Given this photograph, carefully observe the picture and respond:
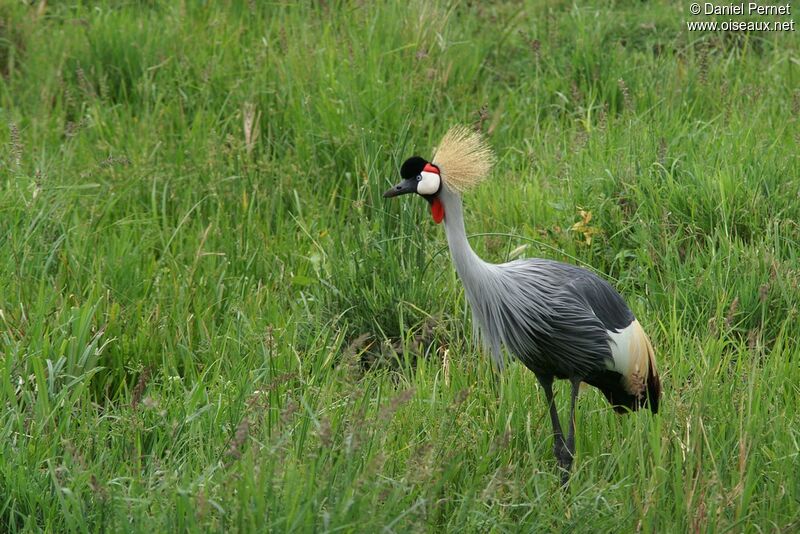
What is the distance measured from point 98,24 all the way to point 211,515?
12.8ft

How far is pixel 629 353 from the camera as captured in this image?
3.53 meters

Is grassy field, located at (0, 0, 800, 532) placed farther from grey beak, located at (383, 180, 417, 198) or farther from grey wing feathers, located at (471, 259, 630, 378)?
grey beak, located at (383, 180, 417, 198)

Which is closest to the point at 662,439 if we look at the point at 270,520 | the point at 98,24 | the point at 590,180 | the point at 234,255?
the point at 270,520

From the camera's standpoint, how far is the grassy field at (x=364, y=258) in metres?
2.79

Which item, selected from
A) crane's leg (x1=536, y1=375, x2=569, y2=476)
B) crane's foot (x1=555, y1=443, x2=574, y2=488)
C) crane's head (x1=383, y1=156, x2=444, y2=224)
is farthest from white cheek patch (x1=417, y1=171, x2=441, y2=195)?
crane's foot (x1=555, y1=443, x2=574, y2=488)

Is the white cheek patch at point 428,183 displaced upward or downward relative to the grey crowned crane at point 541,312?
upward

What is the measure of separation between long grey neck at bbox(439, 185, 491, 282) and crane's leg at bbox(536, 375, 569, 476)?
0.42 meters

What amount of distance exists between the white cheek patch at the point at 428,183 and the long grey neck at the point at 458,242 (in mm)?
24

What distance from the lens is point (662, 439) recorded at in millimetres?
2957

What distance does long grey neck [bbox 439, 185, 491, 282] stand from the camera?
325 centimetres

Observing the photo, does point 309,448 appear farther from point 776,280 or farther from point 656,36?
point 656,36

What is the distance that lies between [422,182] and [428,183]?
A: 0.08 ft

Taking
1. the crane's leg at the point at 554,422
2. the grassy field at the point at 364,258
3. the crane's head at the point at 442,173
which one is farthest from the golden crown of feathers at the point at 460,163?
the crane's leg at the point at 554,422
